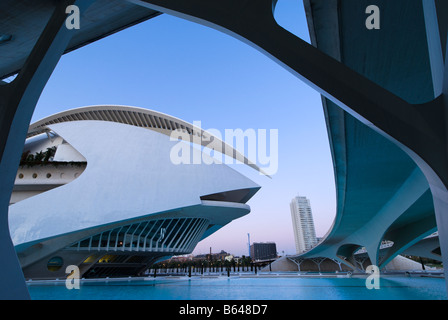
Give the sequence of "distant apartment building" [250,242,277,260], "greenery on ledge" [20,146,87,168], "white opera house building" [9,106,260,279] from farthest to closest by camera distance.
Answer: "distant apartment building" [250,242,277,260]
"greenery on ledge" [20,146,87,168]
"white opera house building" [9,106,260,279]

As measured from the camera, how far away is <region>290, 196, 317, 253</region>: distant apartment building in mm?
139875

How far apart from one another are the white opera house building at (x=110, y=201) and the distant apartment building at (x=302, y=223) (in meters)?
127

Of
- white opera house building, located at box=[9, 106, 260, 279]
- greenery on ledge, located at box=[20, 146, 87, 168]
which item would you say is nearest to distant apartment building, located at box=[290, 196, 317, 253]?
white opera house building, located at box=[9, 106, 260, 279]

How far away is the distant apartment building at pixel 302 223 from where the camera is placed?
139875 mm

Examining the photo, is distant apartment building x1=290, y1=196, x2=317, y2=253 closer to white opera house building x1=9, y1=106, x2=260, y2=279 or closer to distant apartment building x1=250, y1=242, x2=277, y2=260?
distant apartment building x1=250, y1=242, x2=277, y2=260

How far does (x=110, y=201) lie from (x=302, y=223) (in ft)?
447

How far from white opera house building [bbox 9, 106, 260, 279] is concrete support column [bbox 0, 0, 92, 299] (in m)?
14.1

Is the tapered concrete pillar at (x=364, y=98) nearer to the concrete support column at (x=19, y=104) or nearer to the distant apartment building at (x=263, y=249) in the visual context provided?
the concrete support column at (x=19, y=104)

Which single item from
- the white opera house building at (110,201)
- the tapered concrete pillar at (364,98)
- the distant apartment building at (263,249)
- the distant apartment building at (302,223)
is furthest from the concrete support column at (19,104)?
the distant apartment building at (263,249)

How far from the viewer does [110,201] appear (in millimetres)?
18219

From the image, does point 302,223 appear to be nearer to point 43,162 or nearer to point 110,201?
point 110,201

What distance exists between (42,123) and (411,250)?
50270 mm

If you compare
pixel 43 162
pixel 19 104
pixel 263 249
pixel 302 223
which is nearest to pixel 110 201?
pixel 43 162

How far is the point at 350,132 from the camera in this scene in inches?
344
